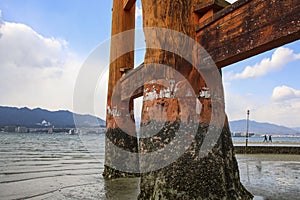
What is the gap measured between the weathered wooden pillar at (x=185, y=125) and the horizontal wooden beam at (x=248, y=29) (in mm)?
180

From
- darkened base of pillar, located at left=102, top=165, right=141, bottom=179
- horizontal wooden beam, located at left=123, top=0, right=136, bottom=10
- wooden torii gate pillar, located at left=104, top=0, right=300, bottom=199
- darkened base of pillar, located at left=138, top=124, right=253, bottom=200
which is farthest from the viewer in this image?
horizontal wooden beam, located at left=123, top=0, right=136, bottom=10

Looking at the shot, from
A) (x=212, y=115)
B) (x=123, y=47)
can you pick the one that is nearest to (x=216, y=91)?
(x=212, y=115)

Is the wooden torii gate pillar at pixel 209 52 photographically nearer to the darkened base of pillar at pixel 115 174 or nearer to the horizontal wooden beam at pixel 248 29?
the horizontal wooden beam at pixel 248 29

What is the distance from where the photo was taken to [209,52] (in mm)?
2367

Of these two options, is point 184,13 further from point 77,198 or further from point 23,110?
point 23,110

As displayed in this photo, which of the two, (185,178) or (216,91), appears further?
(216,91)

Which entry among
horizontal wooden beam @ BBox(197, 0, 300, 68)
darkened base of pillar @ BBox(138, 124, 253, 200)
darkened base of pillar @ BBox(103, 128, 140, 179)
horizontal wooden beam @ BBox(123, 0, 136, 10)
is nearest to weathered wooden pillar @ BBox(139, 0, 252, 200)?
darkened base of pillar @ BBox(138, 124, 253, 200)

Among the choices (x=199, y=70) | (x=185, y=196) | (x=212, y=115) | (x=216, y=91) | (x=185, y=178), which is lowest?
(x=185, y=196)

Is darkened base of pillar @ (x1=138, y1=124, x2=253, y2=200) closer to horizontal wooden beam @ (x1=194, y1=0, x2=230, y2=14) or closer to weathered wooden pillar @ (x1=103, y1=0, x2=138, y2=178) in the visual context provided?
horizontal wooden beam @ (x1=194, y1=0, x2=230, y2=14)

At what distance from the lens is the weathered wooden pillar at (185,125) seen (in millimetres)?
2385

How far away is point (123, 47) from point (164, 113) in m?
3.48

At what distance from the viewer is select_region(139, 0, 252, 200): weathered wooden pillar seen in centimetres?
238

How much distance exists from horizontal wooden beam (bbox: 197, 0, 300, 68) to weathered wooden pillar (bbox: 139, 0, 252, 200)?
0.59 ft

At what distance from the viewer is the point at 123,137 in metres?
5.34
